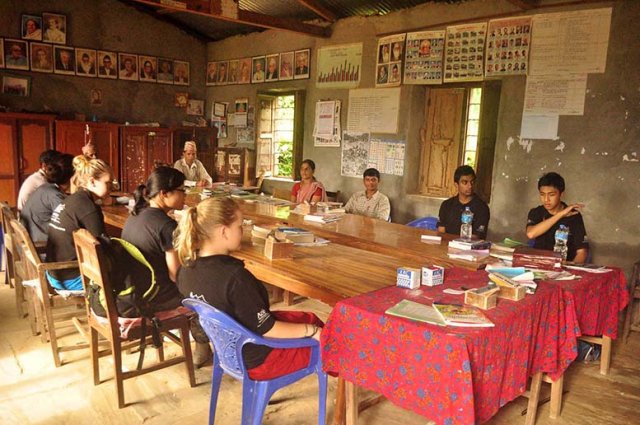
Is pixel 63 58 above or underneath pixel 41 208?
above

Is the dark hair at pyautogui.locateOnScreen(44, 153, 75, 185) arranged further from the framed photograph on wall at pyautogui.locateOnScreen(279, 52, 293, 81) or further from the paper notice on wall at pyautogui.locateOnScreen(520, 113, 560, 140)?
the paper notice on wall at pyautogui.locateOnScreen(520, 113, 560, 140)

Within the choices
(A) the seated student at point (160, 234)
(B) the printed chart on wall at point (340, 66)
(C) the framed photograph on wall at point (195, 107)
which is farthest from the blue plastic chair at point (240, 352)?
(C) the framed photograph on wall at point (195, 107)

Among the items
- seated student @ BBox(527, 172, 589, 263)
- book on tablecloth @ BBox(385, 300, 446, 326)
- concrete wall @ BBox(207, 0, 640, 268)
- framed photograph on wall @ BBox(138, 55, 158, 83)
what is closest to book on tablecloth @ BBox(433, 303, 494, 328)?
book on tablecloth @ BBox(385, 300, 446, 326)

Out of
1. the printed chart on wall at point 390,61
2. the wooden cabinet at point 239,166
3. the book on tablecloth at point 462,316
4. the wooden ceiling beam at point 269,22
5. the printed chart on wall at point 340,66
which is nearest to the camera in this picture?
the book on tablecloth at point 462,316

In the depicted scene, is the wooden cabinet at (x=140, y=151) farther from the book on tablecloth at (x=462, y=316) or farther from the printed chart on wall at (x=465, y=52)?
the book on tablecloth at (x=462, y=316)

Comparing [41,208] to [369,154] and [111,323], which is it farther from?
[369,154]

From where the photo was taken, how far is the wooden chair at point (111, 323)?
248 centimetres

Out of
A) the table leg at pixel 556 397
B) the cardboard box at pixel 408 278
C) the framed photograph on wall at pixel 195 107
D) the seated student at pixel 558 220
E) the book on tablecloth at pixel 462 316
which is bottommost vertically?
the table leg at pixel 556 397

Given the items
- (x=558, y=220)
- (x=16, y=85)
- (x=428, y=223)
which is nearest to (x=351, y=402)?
(x=558, y=220)

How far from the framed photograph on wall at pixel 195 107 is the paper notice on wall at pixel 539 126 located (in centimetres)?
606

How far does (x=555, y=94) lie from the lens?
194 inches

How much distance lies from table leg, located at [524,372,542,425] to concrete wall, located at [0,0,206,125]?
7.77 metres

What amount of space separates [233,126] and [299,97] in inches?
68.3

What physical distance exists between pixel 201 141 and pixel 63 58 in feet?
8.14
